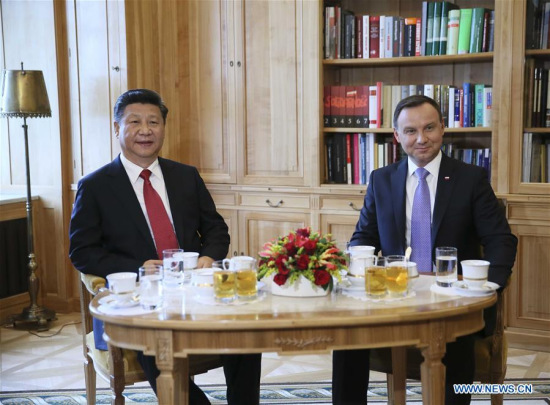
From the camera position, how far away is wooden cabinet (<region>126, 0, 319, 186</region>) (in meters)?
4.45

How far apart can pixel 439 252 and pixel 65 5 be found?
11.5 feet

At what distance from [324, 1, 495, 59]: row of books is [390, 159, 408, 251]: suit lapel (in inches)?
58.8

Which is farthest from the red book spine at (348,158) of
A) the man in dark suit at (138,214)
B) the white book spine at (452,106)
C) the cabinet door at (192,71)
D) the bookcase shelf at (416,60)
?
the man in dark suit at (138,214)

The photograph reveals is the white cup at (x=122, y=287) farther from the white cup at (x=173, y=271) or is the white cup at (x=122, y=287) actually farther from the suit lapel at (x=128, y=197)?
the suit lapel at (x=128, y=197)

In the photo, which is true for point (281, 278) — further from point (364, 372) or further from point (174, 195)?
point (174, 195)

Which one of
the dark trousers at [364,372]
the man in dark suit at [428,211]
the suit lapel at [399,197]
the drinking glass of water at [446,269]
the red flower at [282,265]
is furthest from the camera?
the suit lapel at [399,197]

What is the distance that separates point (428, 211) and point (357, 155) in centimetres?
169

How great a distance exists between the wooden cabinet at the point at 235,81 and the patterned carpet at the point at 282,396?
146 centimetres

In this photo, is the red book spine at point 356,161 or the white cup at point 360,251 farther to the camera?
the red book spine at point 356,161

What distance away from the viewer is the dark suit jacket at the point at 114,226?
2715 millimetres

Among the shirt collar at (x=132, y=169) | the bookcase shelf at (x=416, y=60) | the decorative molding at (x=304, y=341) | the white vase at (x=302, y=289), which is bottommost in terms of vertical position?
the decorative molding at (x=304, y=341)

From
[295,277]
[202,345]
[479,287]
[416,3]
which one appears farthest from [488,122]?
[202,345]

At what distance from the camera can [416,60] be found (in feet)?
13.9

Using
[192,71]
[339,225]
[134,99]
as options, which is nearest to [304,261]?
[134,99]
